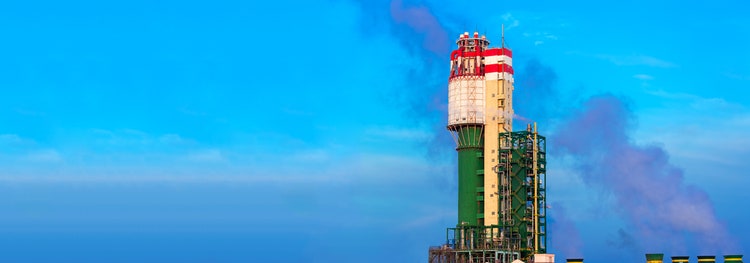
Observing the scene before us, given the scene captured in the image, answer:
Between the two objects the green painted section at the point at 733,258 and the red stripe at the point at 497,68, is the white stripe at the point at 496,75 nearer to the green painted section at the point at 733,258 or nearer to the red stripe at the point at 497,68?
the red stripe at the point at 497,68

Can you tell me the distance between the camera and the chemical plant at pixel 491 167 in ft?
609

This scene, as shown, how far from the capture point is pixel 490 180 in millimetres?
188000

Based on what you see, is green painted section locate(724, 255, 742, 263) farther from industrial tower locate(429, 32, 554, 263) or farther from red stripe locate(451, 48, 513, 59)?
red stripe locate(451, 48, 513, 59)

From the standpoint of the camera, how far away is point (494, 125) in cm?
18888

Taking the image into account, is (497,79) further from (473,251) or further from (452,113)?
(473,251)

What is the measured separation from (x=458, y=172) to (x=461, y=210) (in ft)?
19.4

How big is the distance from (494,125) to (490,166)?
239 inches

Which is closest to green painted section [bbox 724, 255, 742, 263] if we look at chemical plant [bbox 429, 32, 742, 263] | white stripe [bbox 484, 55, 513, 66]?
chemical plant [bbox 429, 32, 742, 263]

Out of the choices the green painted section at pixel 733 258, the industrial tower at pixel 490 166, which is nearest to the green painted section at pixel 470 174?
the industrial tower at pixel 490 166

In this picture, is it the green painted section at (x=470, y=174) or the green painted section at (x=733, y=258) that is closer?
the green painted section at (x=733, y=258)

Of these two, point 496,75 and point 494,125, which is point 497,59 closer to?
point 496,75

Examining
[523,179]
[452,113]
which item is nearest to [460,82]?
[452,113]

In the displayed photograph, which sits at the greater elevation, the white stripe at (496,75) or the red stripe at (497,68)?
the red stripe at (497,68)

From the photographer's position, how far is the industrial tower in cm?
18575
